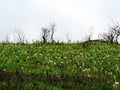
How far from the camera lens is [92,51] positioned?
1008 inches

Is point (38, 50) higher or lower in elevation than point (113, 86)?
higher

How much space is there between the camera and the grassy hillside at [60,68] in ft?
50.0

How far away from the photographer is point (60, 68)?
62.9 ft

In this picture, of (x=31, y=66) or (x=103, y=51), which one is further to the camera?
(x=103, y=51)

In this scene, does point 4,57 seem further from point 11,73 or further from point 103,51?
point 103,51

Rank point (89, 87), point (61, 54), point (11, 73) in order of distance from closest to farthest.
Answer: point (89, 87)
point (11, 73)
point (61, 54)

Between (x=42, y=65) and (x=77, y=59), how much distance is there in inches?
114

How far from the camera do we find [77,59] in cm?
2192

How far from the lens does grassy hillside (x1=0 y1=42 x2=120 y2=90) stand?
15.2 m

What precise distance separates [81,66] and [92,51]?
226 inches

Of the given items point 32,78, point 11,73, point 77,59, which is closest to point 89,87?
point 32,78

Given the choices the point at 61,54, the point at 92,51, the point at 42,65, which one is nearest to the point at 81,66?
the point at 42,65

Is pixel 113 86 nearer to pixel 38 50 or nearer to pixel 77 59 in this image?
pixel 77 59

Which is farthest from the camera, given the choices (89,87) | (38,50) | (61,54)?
(38,50)
